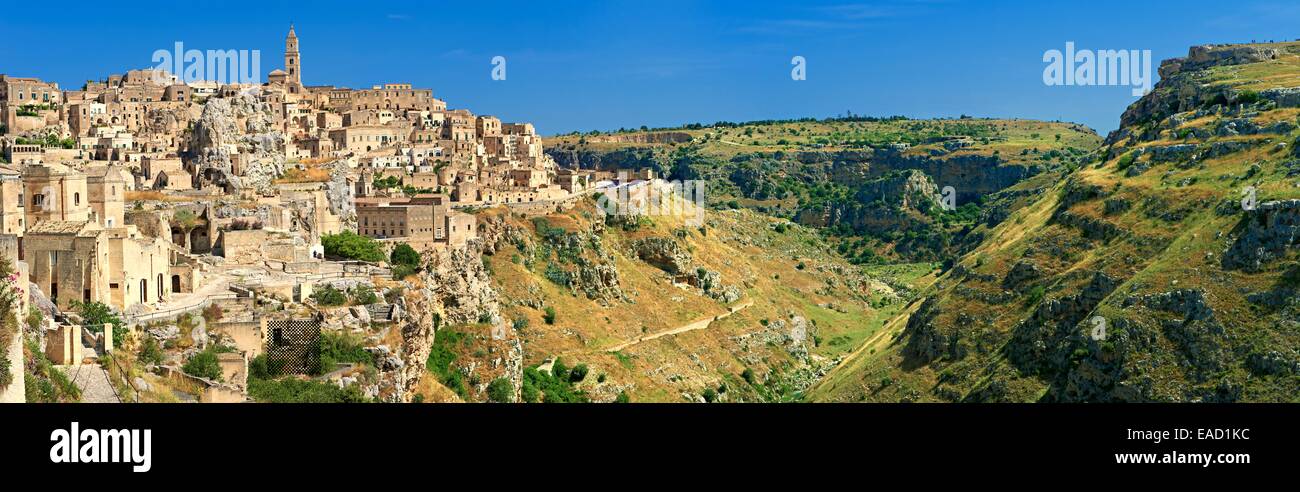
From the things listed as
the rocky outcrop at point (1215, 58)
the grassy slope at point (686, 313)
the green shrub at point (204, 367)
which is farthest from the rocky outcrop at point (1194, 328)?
the rocky outcrop at point (1215, 58)

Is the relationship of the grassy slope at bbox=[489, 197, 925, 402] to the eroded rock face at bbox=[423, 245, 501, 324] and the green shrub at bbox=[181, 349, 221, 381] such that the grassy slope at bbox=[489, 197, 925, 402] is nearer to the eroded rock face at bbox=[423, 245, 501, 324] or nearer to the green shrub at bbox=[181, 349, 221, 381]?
the eroded rock face at bbox=[423, 245, 501, 324]

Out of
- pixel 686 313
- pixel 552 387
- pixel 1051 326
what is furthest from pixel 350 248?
pixel 686 313

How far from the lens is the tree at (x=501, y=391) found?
4812 cm

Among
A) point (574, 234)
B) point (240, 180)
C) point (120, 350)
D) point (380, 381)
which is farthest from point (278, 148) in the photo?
point (120, 350)

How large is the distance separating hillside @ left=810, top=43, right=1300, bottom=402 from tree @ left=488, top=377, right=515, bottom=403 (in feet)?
51.1

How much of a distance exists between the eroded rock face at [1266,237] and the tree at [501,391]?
26.3m

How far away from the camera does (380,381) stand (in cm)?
3606

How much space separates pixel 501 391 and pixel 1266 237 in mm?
28360

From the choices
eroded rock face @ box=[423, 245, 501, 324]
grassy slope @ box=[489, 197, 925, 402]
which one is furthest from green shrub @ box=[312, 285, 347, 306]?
grassy slope @ box=[489, 197, 925, 402]

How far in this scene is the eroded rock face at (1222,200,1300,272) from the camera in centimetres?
5197

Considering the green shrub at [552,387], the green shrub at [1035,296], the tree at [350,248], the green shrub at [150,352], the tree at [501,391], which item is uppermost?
the tree at [350,248]

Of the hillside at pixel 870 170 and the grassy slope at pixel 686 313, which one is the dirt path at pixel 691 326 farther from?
the hillside at pixel 870 170

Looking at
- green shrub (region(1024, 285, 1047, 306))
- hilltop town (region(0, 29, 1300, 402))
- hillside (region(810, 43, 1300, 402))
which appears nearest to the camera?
hilltop town (region(0, 29, 1300, 402))

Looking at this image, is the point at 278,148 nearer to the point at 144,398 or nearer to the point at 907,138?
the point at 144,398
